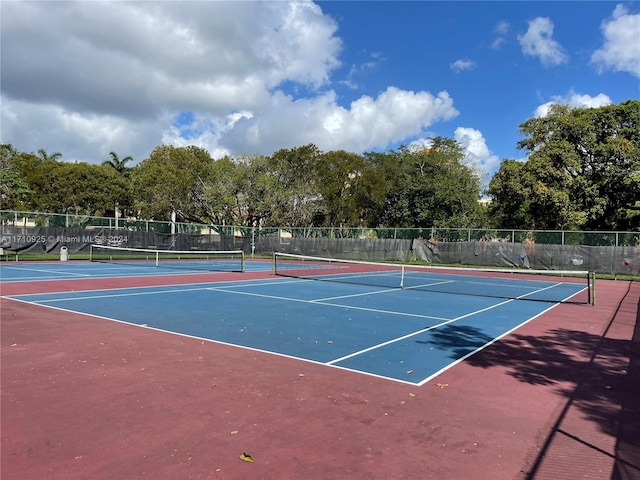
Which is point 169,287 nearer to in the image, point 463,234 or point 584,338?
point 584,338

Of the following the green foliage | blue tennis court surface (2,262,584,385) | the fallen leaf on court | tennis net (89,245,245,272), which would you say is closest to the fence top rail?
tennis net (89,245,245,272)

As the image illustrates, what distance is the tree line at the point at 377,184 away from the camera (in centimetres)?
3331

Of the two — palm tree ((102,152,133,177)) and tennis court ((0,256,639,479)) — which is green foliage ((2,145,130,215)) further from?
tennis court ((0,256,639,479))

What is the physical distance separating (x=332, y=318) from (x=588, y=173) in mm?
30878

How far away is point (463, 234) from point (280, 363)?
29408 mm

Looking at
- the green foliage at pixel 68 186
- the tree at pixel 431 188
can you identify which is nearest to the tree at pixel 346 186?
the tree at pixel 431 188

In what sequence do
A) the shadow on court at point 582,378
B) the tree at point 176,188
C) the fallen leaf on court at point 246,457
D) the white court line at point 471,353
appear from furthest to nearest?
the tree at point 176,188 → the white court line at point 471,353 → the shadow on court at point 582,378 → the fallen leaf on court at point 246,457

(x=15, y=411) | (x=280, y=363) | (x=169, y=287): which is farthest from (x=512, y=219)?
(x=15, y=411)

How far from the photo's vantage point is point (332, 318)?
10.8m

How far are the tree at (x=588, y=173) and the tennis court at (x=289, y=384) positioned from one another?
23927 millimetres

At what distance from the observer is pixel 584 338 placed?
9.41 m

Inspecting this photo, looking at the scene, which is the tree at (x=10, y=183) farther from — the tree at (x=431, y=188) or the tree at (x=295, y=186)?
the tree at (x=431, y=188)

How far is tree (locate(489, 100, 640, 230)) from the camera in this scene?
32.4m

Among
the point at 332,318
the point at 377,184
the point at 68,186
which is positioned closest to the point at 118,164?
the point at 68,186
